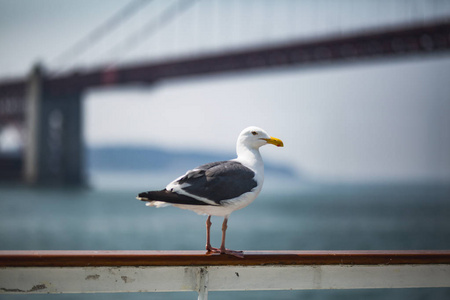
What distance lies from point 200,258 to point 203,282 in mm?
57

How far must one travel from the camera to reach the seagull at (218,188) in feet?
4.81

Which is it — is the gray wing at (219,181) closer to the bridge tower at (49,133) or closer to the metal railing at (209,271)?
the metal railing at (209,271)

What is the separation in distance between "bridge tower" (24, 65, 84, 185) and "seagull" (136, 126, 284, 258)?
31679mm

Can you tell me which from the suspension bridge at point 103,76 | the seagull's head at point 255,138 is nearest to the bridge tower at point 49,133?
the suspension bridge at point 103,76

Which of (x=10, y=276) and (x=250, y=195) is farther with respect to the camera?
(x=250, y=195)

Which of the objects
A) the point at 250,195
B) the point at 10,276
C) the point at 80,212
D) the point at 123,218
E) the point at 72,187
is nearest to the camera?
the point at 10,276

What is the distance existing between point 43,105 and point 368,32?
19340 millimetres

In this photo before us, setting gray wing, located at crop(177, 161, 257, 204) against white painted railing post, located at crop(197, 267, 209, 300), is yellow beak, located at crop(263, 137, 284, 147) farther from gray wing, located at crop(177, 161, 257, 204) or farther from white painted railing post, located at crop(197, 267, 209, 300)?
white painted railing post, located at crop(197, 267, 209, 300)

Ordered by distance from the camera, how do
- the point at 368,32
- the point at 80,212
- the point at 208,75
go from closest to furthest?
the point at 368,32 < the point at 208,75 < the point at 80,212

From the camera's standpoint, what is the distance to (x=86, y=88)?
31.9 m

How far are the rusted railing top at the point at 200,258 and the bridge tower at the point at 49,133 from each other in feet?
105

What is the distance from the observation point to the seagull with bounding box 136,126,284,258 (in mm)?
1465

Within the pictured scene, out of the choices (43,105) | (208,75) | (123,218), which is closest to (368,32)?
(208,75)

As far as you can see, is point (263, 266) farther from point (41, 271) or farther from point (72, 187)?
point (72, 187)
